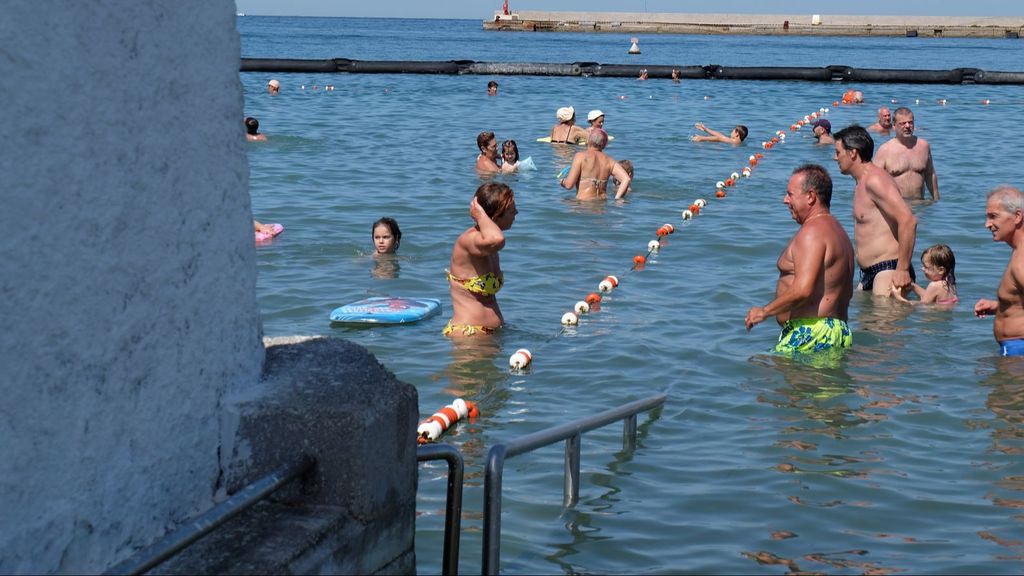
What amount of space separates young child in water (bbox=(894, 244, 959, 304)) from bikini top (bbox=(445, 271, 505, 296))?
3560 mm

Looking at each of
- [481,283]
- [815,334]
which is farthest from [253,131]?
[815,334]

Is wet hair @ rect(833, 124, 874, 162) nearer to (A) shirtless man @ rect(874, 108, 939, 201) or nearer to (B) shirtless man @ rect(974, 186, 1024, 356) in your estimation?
(B) shirtless man @ rect(974, 186, 1024, 356)

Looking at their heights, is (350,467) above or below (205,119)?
below

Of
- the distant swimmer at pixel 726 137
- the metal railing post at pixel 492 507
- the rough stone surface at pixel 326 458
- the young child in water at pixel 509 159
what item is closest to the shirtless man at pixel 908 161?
the young child in water at pixel 509 159

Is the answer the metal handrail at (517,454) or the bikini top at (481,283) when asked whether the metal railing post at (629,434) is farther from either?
the bikini top at (481,283)

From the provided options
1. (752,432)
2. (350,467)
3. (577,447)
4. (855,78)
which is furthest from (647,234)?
(855,78)

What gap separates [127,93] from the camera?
3082 mm

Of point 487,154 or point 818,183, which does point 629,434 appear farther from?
point 487,154

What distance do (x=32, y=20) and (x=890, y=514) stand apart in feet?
14.9

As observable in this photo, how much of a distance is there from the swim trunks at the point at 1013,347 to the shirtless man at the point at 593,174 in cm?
786

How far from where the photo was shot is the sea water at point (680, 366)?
18.5ft

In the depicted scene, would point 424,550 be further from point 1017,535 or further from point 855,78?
point 855,78

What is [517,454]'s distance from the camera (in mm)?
4102

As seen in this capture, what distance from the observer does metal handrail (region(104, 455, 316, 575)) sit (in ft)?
9.33
